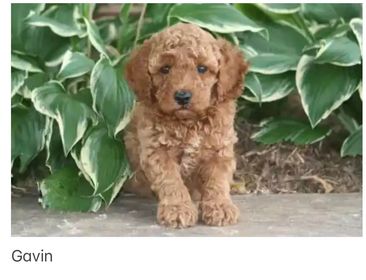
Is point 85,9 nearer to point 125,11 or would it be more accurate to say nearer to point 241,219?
point 125,11

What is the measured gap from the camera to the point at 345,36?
3949mm

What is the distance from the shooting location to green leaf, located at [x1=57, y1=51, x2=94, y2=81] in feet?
12.2

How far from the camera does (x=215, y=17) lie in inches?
149

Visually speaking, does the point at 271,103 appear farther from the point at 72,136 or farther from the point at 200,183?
the point at 72,136

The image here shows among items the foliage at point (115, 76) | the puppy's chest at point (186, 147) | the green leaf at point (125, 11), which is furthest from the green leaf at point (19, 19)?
the puppy's chest at point (186, 147)

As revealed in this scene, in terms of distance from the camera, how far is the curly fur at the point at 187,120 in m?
3.12

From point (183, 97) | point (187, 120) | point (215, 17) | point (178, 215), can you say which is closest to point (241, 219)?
point (178, 215)

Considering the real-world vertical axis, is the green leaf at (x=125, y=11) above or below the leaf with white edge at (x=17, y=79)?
above

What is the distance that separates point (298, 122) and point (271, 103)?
0.28m

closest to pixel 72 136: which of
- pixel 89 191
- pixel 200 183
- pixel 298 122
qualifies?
pixel 89 191

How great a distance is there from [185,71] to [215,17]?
773 mm

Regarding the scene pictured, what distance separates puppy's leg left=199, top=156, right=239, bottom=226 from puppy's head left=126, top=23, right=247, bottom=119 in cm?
27

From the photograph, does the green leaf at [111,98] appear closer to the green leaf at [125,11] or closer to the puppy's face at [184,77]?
the puppy's face at [184,77]

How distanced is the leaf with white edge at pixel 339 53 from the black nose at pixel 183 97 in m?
1.00
